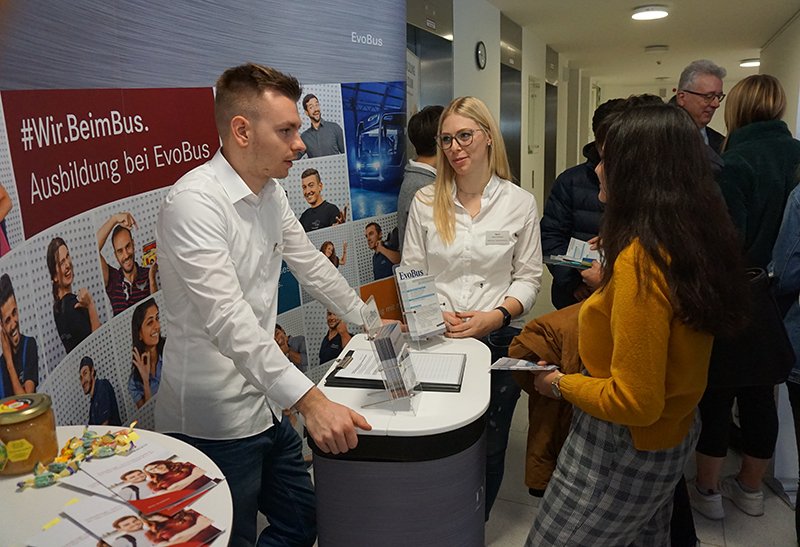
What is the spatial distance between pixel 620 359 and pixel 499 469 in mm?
1065

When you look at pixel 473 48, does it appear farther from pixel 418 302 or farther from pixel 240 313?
pixel 240 313

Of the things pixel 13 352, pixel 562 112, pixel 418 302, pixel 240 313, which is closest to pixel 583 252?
pixel 418 302

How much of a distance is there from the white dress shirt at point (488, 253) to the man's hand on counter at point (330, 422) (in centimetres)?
90

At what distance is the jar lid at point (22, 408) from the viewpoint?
1.04 metres

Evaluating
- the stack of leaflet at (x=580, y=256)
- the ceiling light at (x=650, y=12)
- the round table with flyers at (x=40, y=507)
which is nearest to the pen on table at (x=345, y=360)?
the round table with flyers at (x=40, y=507)

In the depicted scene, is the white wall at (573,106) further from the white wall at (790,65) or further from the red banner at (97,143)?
the red banner at (97,143)

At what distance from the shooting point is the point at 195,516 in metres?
1.00

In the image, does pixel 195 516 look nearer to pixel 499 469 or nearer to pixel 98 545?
pixel 98 545

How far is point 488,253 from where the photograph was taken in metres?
2.16

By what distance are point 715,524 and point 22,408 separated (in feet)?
8.63

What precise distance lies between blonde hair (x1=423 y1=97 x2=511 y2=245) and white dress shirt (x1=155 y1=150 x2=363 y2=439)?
0.61 meters

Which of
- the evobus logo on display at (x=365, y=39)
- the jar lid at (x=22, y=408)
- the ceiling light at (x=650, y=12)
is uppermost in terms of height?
the ceiling light at (x=650, y=12)

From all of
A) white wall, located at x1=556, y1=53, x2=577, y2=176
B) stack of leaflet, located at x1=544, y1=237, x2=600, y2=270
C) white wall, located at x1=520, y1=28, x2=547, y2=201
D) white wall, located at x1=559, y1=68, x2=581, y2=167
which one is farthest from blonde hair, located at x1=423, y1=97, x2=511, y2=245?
white wall, located at x1=559, y1=68, x2=581, y2=167

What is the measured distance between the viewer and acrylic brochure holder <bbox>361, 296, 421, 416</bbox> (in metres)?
1.38
